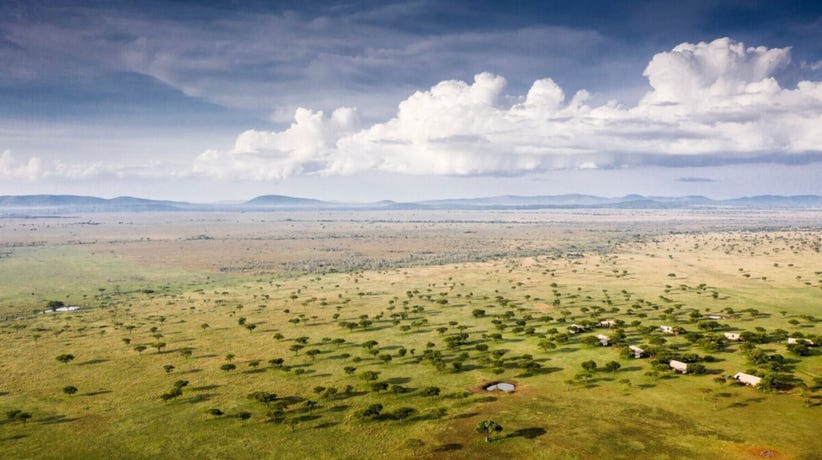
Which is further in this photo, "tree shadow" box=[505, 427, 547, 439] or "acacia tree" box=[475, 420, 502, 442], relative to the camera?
"tree shadow" box=[505, 427, 547, 439]

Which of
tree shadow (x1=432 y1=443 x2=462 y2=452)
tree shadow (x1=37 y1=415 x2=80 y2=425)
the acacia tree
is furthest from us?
tree shadow (x1=37 y1=415 x2=80 y2=425)

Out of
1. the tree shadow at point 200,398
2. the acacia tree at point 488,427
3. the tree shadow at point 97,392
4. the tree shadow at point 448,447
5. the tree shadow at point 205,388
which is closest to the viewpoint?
the tree shadow at point 448,447

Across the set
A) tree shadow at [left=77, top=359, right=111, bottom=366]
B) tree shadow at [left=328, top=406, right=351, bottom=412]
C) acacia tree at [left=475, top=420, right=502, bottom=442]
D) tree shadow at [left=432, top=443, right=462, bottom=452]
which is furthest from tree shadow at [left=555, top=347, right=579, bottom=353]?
tree shadow at [left=77, top=359, right=111, bottom=366]

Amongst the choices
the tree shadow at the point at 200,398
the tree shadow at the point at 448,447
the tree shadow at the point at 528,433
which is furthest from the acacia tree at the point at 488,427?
the tree shadow at the point at 200,398

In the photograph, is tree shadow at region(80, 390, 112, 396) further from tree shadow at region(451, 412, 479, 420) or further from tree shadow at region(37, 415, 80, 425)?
tree shadow at region(451, 412, 479, 420)

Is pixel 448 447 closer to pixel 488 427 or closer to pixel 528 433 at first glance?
pixel 488 427

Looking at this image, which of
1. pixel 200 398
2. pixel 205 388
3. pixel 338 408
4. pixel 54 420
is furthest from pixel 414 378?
pixel 54 420

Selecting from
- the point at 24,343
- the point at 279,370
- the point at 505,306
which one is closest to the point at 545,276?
the point at 505,306

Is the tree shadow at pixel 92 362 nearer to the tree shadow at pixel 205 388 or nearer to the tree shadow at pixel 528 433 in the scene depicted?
the tree shadow at pixel 205 388
